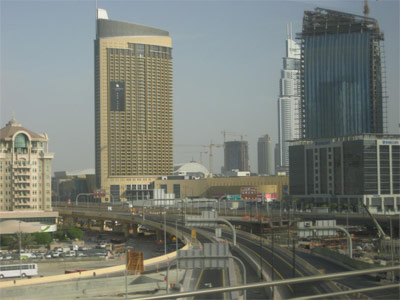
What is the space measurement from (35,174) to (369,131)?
24.4 meters

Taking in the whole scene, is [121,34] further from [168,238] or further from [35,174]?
[168,238]

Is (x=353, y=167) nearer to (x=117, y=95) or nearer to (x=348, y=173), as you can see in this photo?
(x=348, y=173)

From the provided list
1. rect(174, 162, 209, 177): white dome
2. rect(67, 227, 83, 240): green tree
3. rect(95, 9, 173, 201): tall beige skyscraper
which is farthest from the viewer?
rect(174, 162, 209, 177): white dome

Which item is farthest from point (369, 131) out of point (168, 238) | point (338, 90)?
point (168, 238)

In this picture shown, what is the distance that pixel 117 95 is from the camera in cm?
7069

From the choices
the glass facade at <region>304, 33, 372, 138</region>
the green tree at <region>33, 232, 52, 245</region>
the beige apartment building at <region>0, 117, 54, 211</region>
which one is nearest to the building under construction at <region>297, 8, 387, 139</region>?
the glass facade at <region>304, 33, 372, 138</region>

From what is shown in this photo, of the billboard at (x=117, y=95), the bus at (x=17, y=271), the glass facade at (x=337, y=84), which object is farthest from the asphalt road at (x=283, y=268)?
the billboard at (x=117, y=95)

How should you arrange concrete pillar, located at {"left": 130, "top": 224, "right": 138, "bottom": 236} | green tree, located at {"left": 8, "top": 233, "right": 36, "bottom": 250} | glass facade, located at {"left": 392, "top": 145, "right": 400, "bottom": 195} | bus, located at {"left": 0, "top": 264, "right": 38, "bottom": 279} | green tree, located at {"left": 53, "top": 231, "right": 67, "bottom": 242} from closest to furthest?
bus, located at {"left": 0, "top": 264, "right": 38, "bottom": 279}
green tree, located at {"left": 8, "top": 233, "right": 36, "bottom": 250}
green tree, located at {"left": 53, "top": 231, "right": 67, "bottom": 242}
glass facade, located at {"left": 392, "top": 145, "right": 400, "bottom": 195}
concrete pillar, located at {"left": 130, "top": 224, "right": 138, "bottom": 236}

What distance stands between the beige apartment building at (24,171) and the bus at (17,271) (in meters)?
16.9

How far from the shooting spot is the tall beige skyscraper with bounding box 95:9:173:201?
69188mm

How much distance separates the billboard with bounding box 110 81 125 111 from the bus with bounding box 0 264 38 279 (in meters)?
49.8

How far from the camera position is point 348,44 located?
155 feet

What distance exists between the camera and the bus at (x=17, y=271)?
21234mm

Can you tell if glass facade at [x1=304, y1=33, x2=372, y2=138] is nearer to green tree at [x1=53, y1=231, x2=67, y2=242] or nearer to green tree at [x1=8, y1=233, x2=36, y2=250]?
green tree at [x1=53, y1=231, x2=67, y2=242]
